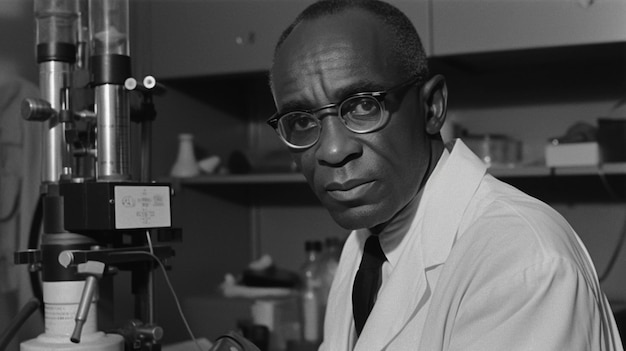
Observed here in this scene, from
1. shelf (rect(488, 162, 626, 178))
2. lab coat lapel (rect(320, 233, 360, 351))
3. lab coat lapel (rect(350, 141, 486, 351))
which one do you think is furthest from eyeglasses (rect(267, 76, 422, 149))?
shelf (rect(488, 162, 626, 178))

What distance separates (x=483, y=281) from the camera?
88cm

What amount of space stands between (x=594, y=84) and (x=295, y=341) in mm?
1171

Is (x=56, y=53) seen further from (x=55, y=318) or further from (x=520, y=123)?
(x=520, y=123)

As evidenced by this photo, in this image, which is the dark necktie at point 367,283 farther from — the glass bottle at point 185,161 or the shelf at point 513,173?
the glass bottle at point 185,161

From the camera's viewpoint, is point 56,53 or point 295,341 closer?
point 56,53

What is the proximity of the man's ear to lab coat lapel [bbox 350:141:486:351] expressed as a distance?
A: 0.06m

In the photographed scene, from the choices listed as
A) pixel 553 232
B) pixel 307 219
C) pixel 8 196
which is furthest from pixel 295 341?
pixel 553 232

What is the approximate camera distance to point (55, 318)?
991mm

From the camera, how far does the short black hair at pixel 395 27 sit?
109 cm

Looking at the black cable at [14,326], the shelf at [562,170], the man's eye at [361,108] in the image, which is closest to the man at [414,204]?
the man's eye at [361,108]

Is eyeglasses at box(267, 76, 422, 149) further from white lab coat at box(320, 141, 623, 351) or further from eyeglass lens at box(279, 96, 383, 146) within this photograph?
white lab coat at box(320, 141, 623, 351)

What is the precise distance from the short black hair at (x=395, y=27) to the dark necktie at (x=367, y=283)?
325 millimetres

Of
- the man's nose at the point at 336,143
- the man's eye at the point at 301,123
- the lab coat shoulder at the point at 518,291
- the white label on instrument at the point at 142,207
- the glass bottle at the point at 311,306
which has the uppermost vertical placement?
the man's eye at the point at 301,123

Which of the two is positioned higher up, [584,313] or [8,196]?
[8,196]
